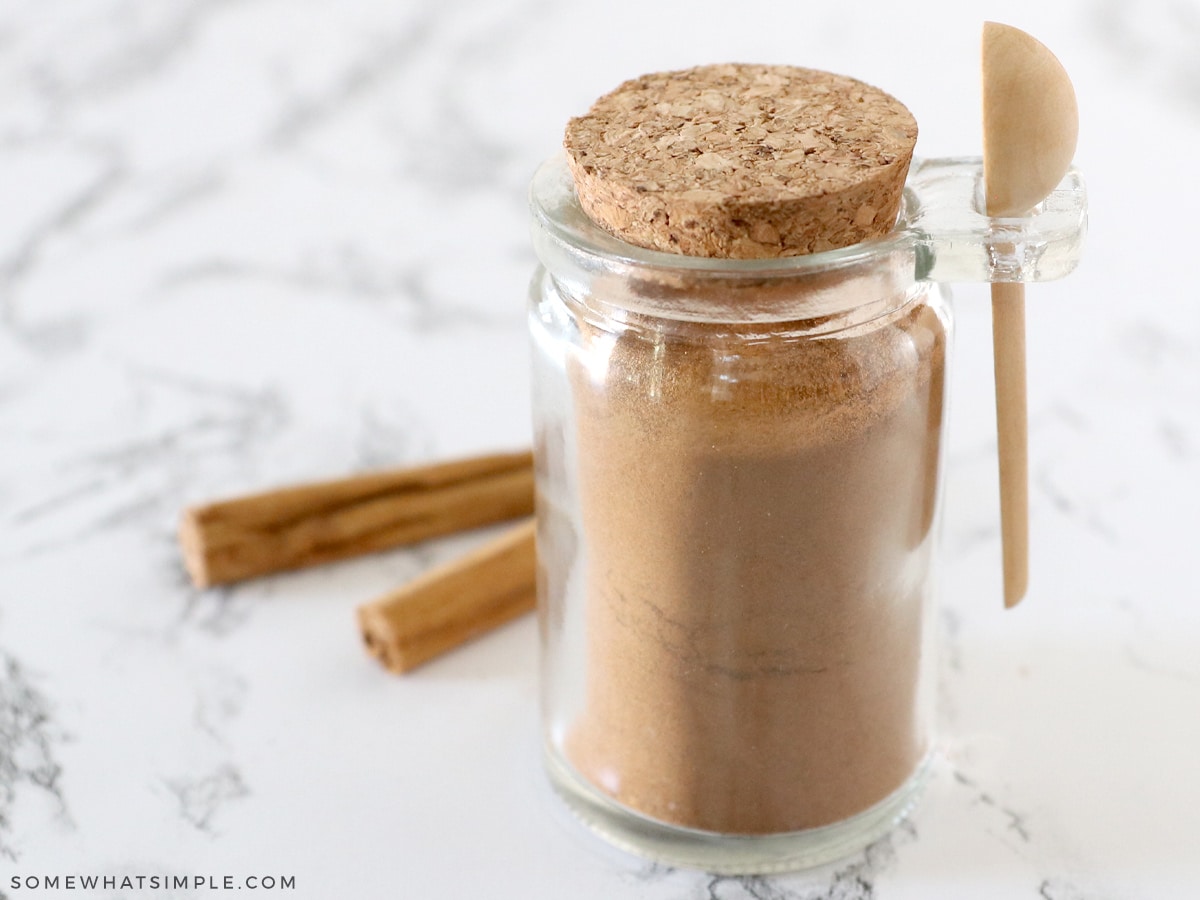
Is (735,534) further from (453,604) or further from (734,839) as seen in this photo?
(453,604)

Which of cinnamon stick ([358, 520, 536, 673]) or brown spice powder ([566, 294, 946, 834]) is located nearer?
brown spice powder ([566, 294, 946, 834])

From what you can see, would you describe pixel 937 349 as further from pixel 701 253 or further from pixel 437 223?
pixel 437 223

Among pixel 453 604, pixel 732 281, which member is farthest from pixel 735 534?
pixel 453 604

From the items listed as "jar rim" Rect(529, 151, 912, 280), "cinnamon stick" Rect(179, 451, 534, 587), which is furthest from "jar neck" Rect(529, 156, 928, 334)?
"cinnamon stick" Rect(179, 451, 534, 587)

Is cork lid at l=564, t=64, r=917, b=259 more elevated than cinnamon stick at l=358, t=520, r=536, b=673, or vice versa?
cork lid at l=564, t=64, r=917, b=259

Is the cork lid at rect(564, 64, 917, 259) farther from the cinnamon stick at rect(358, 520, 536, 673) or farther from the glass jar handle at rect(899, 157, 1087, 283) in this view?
the cinnamon stick at rect(358, 520, 536, 673)

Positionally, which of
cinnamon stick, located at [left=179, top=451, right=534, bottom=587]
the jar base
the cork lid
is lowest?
the jar base

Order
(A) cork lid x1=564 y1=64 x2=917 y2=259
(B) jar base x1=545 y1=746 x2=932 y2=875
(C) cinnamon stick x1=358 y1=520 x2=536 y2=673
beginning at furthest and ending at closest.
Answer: (C) cinnamon stick x1=358 y1=520 x2=536 y2=673
(B) jar base x1=545 y1=746 x2=932 y2=875
(A) cork lid x1=564 y1=64 x2=917 y2=259
